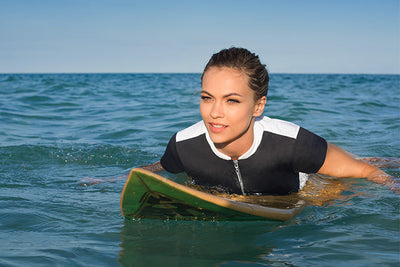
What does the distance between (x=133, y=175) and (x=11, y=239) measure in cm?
104

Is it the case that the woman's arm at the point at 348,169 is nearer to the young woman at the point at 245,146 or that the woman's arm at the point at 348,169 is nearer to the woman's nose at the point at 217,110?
the young woman at the point at 245,146

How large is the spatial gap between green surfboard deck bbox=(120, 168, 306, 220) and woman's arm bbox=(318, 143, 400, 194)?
53 centimetres

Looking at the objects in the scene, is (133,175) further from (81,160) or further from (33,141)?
(33,141)

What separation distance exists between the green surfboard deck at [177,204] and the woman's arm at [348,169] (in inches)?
21.0

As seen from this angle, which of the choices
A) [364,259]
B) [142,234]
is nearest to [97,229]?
[142,234]

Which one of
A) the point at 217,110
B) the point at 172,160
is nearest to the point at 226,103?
the point at 217,110

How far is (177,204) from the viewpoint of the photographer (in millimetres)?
3463

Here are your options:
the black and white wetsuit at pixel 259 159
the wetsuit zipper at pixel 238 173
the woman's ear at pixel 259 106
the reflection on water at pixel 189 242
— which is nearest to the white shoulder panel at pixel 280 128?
the black and white wetsuit at pixel 259 159

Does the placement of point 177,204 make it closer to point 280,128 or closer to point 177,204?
point 177,204

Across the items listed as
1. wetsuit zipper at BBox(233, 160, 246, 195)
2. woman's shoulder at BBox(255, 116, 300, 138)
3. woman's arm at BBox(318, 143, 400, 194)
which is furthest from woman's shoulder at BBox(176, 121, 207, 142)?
woman's arm at BBox(318, 143, 400, 194)

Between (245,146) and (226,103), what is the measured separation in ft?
2.02

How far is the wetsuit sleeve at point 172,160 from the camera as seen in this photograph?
410 centimetres

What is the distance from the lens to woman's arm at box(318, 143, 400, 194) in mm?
3832

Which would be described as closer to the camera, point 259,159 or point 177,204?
point 177,204
